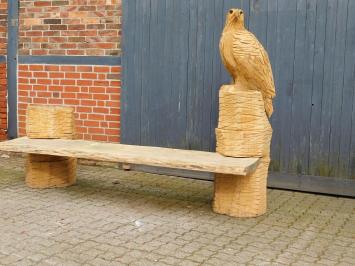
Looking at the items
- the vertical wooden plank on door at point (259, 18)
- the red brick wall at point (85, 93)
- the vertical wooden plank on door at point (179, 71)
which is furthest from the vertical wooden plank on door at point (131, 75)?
the vertical wooden plank on door at point (259, 18)

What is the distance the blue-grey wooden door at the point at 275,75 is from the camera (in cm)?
491

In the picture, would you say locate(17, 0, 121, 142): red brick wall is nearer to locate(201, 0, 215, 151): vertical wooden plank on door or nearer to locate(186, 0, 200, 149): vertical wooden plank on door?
locate(186, 0, 200, 149): vertical wooden plank on door

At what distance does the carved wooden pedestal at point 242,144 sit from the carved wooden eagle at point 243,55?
0.40 ft

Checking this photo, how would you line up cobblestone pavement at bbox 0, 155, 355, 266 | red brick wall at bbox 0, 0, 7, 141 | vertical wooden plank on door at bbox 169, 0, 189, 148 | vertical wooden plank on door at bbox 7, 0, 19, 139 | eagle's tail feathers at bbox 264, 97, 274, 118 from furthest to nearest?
red brick wall at bbox 0, 0, 7, 141, vertical wooden plank on door at bbox 7, 0, 19, 139, vertical wooden plank on door at bbox 169, 0, 189, 148, eagle's tail feathers at bbox 264, 97, 274, 118, cobblestone pavement at bbox 0, 155, 355, 266

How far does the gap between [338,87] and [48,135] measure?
288 cm

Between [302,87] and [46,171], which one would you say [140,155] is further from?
[302,87]

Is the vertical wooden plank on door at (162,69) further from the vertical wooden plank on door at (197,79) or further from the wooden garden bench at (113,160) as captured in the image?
the wooden garden bench at (113,160)

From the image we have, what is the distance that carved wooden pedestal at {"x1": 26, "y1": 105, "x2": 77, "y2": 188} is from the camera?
5.00 m

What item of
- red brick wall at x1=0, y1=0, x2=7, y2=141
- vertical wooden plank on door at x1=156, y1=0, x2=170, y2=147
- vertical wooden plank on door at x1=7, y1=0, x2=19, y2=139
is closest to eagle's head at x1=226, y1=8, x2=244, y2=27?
vertical wooden plank on door at x1=156, y1=0, x2=170, y2=147

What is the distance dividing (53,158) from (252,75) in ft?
7.12

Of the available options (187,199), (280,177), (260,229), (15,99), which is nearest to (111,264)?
(260,229)

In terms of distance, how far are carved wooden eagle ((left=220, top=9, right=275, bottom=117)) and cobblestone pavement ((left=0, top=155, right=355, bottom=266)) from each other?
1146 mm

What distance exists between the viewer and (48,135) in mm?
5062

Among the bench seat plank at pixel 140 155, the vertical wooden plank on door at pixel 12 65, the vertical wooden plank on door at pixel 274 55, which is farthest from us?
the vertical wooden plank on door at pixel 12 65
